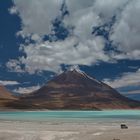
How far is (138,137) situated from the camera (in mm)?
37688

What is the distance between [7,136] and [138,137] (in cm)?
1507

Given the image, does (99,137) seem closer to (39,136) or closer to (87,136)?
(87,136)

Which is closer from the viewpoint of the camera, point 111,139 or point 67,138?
point 111,139

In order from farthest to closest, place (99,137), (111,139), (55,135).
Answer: (55,135)
(99,137)
(111,139)

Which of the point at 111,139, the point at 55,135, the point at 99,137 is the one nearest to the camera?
the point at 111,139

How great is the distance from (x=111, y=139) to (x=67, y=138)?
214 inches

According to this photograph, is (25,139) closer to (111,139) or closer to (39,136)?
(39,136)

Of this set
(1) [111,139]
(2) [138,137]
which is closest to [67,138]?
(1) [111,139]

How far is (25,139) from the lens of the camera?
4000cm

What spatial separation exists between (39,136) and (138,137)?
450 inches

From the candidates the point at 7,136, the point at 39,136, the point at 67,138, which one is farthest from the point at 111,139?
the point at 7,136

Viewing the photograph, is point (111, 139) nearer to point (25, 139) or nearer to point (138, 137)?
point (138, 137)

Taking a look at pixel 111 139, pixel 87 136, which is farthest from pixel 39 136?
pixel 111 139

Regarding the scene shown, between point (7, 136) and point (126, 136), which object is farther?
point (7, 136)
